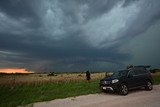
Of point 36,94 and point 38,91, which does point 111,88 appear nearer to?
point 36,94

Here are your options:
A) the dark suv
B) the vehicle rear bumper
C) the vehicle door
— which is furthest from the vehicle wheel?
the vehicle door

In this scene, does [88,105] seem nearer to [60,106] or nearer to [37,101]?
[60,106]

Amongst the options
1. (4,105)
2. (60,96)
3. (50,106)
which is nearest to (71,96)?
(60,96)

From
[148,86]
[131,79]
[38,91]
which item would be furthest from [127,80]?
[38,91]

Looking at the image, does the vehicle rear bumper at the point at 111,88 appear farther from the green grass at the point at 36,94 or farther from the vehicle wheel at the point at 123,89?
the green grass at the point at 36,94

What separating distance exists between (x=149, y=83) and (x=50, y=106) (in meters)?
9.93

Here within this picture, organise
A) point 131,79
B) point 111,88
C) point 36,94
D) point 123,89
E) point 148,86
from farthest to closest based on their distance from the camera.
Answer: point 148,86 < point 36,94 < point 131,79 < point 111,88 < point 123,89

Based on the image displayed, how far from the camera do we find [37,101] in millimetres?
14938

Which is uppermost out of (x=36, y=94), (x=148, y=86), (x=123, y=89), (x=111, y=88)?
(x=148, y=86)

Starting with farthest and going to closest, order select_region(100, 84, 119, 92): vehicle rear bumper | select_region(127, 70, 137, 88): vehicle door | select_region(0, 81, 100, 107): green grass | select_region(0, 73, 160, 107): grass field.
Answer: select_region(127, 70, 137, 88): vehicle door < select_region(100, 84, 119, 92): vehicle rear bumper < select_region(0, 73, 160, 107): grass field < select_region(0, 81, 100, 107): green grass

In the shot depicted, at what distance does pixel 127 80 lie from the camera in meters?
17.3

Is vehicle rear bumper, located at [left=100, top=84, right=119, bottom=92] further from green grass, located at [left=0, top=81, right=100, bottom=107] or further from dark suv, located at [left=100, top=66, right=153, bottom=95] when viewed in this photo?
green grass, located at [left=0, top=81, right=100, bottom=107]

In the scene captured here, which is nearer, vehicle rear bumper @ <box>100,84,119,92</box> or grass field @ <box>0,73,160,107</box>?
grass field @ <box>0,73,160,107</box>

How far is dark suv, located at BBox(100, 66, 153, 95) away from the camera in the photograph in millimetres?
16812
